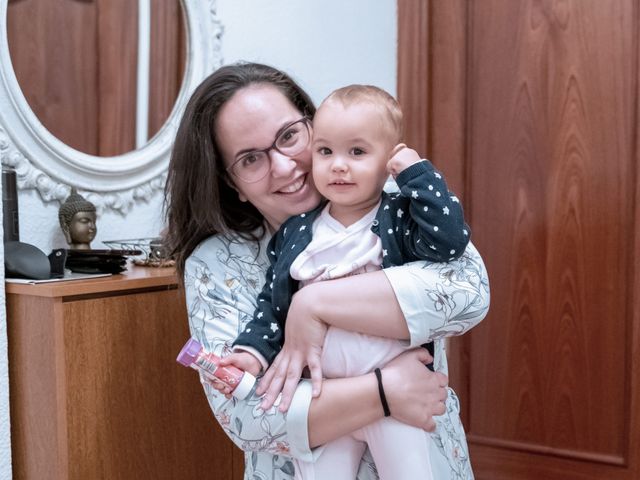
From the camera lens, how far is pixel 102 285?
53.4 inches

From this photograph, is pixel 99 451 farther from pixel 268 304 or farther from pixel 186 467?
pixel 268 304

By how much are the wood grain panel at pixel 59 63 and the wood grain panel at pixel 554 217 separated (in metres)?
1.32

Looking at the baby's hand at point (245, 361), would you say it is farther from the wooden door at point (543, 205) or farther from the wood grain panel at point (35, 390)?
the wooden door at point (543, 205)

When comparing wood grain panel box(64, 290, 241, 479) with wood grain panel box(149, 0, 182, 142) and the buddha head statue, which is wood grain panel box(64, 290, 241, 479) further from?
wood grain panel box(149, 0, 182, 142)

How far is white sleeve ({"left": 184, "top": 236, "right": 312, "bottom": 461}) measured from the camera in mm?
1071

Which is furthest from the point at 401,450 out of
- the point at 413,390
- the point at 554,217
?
the point at 554,217

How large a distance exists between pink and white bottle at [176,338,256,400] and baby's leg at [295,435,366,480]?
0.16m

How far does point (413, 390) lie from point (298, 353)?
0.19m

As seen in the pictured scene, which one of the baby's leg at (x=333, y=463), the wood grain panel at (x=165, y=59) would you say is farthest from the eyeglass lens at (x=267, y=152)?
the wood grain panel at (x=165, y=59)

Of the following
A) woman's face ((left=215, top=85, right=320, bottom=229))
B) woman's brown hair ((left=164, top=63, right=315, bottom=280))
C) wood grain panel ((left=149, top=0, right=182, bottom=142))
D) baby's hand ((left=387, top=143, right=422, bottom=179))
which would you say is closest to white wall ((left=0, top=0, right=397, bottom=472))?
wood grain panel ((left=149, top=0, right=182, bottom=142))

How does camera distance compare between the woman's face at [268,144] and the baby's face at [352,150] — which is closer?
the baby's face at [352,150]

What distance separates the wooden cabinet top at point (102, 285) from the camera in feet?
4.26

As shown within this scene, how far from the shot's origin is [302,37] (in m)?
2.49

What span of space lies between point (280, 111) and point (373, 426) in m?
0.59
